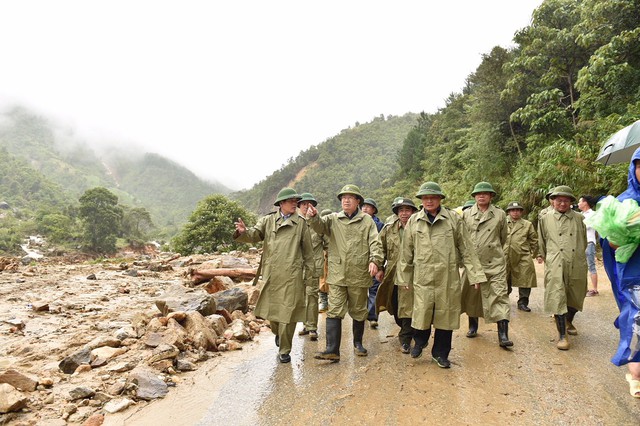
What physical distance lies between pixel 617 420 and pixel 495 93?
56.1 feet

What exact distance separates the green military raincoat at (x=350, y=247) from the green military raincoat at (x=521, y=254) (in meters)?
3.38

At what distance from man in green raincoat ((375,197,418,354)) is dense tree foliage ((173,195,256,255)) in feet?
50.5

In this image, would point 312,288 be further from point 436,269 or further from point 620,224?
point 620,224

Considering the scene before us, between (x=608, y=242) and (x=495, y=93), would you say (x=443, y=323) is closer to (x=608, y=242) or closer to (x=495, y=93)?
(x=608, y=242)

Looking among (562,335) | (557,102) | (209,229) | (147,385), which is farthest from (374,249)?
(209,229)

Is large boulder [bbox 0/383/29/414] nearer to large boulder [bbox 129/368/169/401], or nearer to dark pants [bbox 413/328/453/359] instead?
large boulder [bbox 129/368/169/401]

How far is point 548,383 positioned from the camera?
142 inches

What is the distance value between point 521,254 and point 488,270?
205 cm

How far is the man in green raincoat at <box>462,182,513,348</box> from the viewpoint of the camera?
15.5 ft

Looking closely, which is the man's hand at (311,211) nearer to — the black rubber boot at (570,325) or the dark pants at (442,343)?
the dark pants at (442,343)

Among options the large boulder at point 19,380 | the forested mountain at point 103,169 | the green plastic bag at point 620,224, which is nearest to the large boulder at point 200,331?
the large boulder at point 19,380

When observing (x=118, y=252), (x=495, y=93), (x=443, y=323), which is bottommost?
(x=118, y=252)

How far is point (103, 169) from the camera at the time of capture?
134 metres

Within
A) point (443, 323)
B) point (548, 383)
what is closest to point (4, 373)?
point (443, 323)
